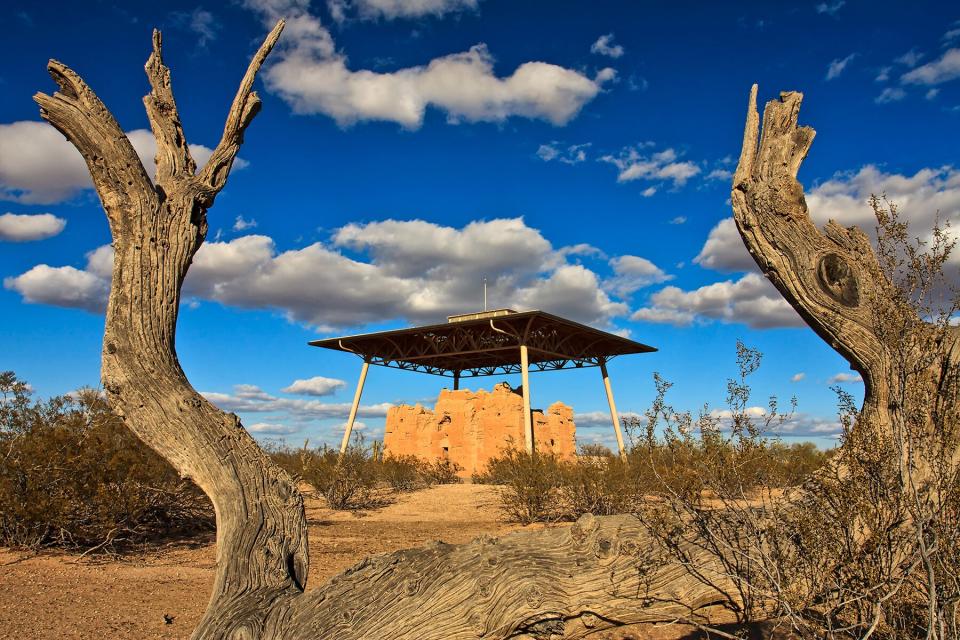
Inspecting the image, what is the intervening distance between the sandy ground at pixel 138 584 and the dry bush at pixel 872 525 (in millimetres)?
2474

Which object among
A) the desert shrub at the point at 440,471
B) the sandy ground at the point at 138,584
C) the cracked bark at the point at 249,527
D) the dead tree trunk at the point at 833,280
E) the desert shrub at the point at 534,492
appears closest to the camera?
the cracked bark at the point at 249,527

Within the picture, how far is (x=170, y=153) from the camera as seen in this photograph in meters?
3.75

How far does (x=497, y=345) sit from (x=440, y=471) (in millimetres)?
5254

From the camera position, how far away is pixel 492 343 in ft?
77.5

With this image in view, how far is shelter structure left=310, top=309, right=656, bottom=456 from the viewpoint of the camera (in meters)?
21.3

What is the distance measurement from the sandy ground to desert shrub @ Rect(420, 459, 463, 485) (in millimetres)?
9764

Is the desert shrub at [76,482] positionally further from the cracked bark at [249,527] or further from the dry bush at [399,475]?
the dry bush at [399,475]

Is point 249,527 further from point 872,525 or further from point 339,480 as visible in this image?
point 339,480

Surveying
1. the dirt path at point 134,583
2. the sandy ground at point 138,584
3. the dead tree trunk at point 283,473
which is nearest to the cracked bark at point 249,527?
the dead tree trunk at point 283,473

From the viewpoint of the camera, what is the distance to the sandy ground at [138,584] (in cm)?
539

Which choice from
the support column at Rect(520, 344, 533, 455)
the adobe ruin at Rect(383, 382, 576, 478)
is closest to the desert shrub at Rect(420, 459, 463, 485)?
the adobe ruin at Rect(383, 382, 576, 478)

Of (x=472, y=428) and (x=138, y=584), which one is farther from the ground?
(x=472, y=428)

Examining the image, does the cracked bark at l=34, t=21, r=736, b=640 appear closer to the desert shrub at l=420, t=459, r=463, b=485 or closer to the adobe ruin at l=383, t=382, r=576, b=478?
the adobe ruin at l=383, t=382, r=576, b=478

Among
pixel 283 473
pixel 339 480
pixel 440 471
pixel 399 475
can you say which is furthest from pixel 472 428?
pixel 283 473
